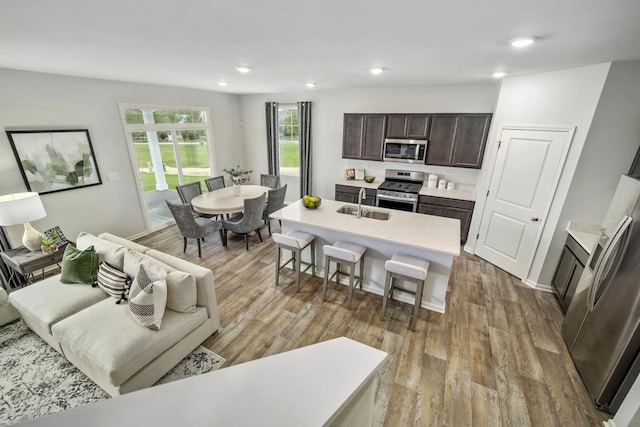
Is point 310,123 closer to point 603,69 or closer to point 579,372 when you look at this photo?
point 603,69

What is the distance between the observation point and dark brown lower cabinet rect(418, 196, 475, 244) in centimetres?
436

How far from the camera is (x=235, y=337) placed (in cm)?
271

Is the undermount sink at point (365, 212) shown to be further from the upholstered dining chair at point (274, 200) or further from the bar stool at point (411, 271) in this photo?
the upholstered dining chair at point (274, 200)

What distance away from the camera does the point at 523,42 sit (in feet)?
6.53

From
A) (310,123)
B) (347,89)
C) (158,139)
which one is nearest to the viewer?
(158,139)

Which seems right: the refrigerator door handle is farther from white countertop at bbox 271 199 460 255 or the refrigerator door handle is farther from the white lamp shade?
the white lamp shade

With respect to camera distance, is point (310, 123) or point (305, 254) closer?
point (305, 254)

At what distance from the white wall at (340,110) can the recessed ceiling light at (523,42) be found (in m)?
2.53

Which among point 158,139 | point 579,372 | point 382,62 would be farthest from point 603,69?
point 158,139

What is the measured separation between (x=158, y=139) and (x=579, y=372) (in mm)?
6470

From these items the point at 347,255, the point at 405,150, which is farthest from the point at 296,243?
the point at 405,150

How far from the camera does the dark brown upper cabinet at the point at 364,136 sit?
5.02 meters

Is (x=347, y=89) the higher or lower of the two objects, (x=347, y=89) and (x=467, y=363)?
the higher

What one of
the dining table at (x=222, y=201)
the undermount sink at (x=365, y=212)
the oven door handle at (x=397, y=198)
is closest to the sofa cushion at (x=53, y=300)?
the dining table at (x=222, y=201)
